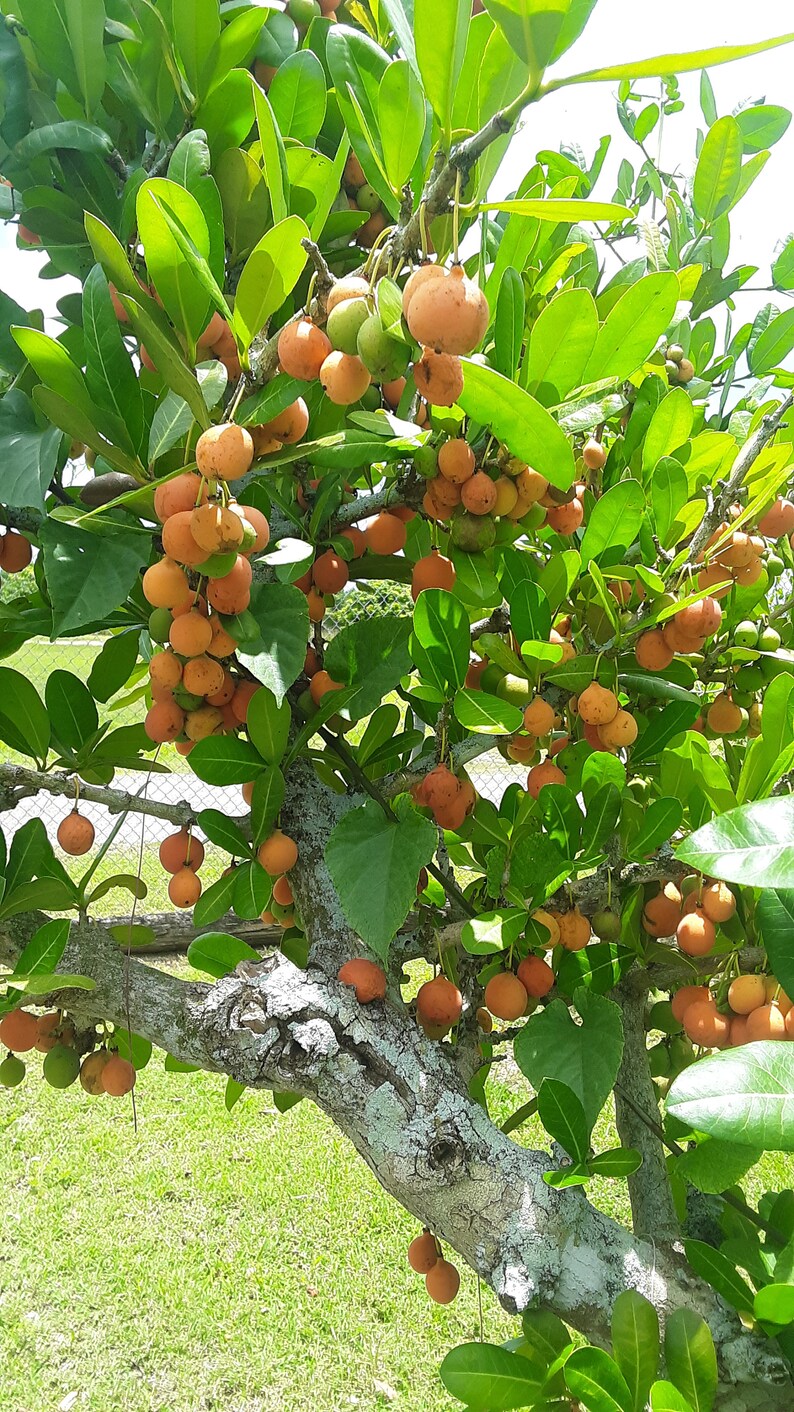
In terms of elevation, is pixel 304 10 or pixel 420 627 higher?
pixel 304 10

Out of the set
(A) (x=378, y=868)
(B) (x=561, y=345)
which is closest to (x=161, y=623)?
(A) (x=378, y=868)

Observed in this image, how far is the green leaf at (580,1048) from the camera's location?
29.9 inches

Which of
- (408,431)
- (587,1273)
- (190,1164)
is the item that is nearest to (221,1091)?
(190,1164)

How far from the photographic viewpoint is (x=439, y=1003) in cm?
89

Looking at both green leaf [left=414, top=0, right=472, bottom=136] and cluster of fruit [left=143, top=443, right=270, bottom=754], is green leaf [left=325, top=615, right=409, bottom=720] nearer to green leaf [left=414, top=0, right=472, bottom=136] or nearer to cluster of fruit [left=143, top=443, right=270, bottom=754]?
cluster of fruit [left=143, top=443, right=270, bottom=754]

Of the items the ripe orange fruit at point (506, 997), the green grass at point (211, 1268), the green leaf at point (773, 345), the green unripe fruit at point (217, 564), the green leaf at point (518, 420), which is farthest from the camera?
the green grass at point (211, 1268)

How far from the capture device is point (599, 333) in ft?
2.20

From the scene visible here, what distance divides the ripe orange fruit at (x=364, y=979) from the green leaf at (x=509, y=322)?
0.50 metres

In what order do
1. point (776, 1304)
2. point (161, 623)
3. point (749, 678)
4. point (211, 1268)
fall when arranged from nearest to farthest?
point (776, 1304)
point (161, 623)
point (749, 678)
point (211, 1268)

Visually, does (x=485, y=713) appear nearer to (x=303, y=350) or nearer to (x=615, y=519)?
(x=615, y=519)

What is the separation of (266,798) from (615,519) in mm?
387

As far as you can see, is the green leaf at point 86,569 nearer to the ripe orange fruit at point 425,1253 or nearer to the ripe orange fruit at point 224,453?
the ripe orange fruit at point 224,453

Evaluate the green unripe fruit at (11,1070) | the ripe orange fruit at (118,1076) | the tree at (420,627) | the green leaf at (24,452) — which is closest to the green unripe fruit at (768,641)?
the tree at (420,627)

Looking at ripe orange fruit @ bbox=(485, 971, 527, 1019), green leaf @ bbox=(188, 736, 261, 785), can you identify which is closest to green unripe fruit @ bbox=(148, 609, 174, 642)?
green leaf @ bbox=(188, 736, 261, 785)
